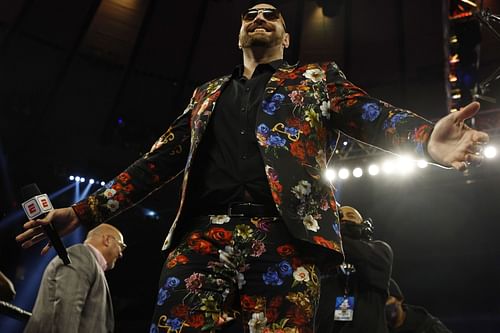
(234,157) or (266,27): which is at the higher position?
(266,27)

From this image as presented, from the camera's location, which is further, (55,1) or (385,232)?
(385,232)

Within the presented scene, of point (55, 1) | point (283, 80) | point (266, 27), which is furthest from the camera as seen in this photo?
point (55, 1)

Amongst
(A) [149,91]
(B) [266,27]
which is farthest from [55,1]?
(B) [266,27]

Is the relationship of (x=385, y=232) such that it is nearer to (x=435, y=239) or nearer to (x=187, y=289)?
(x=435, y=239)

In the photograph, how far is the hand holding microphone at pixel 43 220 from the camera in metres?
1.41

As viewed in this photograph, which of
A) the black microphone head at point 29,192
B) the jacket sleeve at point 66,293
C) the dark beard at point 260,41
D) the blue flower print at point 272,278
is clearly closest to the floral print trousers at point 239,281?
the blue flower print at point 272,278

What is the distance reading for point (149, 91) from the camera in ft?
23.4

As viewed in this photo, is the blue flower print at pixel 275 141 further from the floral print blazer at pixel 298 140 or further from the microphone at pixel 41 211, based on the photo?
the microphone at pixel 41 211

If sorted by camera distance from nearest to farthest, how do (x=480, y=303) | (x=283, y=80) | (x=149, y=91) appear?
(x=283, y=80) < (x=480, y=303) < (x=149, y=91)

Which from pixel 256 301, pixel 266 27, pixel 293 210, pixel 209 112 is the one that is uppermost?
pixel 266 27

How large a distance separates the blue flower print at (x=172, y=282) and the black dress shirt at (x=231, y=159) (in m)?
0.20

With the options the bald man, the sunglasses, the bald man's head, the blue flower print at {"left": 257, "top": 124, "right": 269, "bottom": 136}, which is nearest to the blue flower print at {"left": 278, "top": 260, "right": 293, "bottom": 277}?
the blue flower print at {"left": 257, "top": 124, "right": 269, "bottom": 136}

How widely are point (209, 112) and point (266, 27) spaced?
39 centimetres

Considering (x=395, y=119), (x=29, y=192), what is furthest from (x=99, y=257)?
(x=395, y=119)
